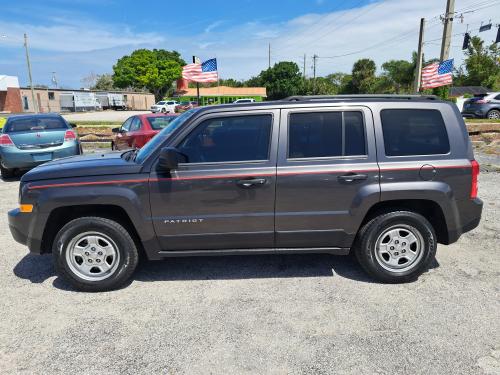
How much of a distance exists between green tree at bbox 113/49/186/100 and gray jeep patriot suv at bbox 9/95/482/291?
258ft

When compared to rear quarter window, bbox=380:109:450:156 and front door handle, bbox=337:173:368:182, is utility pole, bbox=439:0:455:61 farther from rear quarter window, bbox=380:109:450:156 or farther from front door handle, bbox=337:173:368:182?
front door handle, bbox=337:173:368:182

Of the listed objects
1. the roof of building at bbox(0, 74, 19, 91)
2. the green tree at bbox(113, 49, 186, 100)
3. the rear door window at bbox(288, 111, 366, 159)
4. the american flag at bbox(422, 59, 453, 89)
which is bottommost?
the rear door window at bbox(288, 111, 366, 159)

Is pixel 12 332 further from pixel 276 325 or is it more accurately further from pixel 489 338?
pixel 489 338

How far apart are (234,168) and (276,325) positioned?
1442 millimetres

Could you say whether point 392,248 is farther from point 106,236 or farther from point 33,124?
point 33,124

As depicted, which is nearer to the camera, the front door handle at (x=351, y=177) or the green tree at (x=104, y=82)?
the front door handle at (x=351, y=177)

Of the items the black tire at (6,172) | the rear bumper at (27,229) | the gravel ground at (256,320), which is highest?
the rear bumper at (27,229)

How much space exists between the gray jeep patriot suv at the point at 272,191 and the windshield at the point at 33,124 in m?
5.81

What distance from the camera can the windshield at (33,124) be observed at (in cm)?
852

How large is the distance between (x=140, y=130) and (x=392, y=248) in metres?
7.08

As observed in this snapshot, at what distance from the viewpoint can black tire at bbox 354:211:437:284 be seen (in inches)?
141

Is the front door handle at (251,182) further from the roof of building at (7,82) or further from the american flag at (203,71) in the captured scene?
the roof of building at (7,82)

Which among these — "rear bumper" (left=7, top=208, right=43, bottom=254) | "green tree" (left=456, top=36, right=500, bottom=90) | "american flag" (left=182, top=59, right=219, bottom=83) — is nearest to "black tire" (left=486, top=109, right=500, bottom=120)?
"american flag" (left=182, top=59, right=219, bottom=83)

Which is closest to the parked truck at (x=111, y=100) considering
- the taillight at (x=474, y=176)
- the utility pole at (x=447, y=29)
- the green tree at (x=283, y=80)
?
the green tree at (x=283, y=80)
